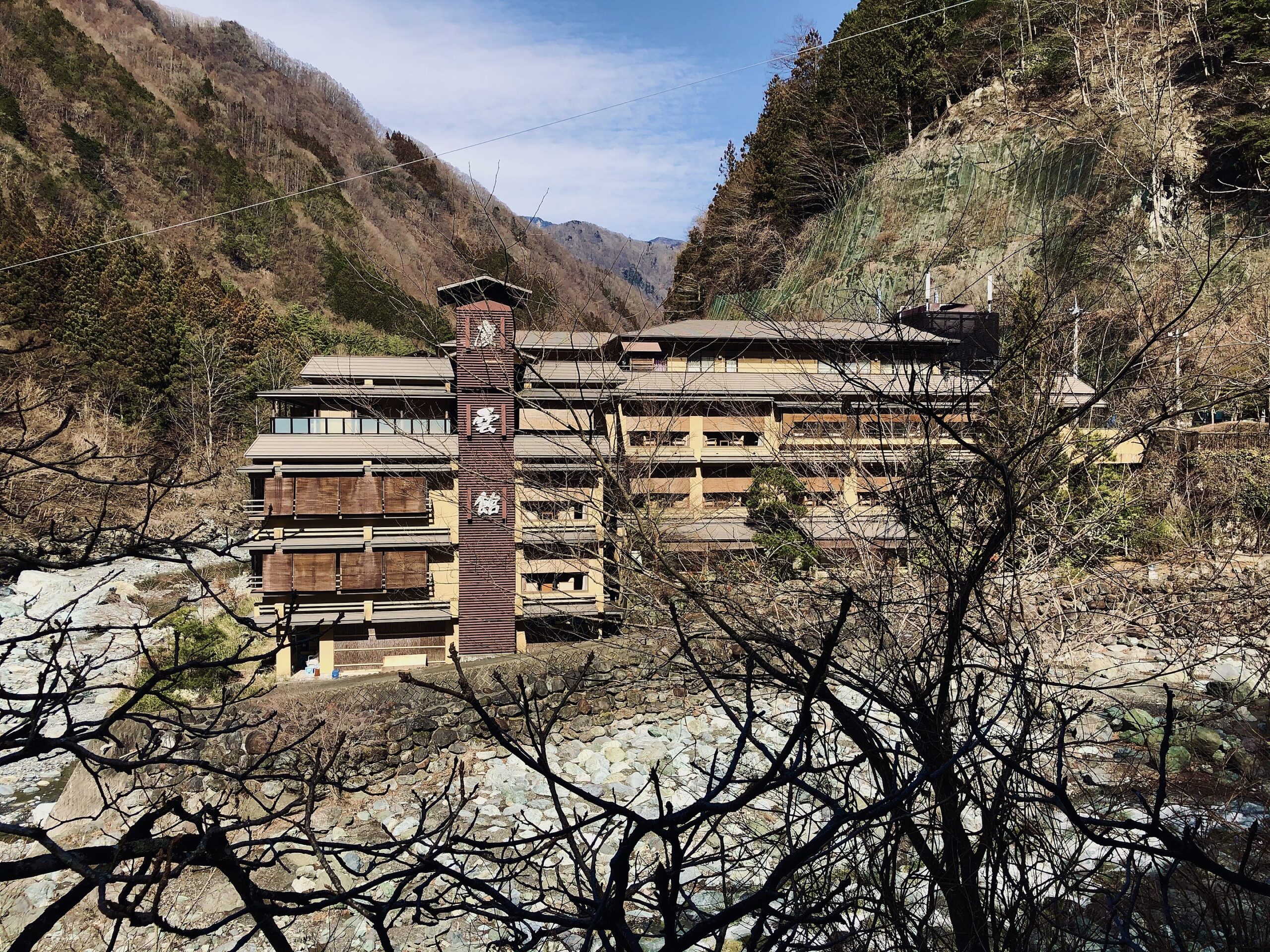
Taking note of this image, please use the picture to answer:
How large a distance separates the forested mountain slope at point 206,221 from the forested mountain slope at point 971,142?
1008 cm

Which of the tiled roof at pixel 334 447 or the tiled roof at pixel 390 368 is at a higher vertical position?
the tiled roof at pixel 390 368

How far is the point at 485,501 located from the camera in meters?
10.8

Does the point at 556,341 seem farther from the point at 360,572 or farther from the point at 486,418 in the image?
the point at 360,572

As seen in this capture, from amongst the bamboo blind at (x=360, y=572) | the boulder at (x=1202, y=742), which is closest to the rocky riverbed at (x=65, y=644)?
the bamboo blind at (x=360, y=572)

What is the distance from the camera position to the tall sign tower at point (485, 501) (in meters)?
10.2

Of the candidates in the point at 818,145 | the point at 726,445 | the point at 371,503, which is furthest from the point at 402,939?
the point at 818,145

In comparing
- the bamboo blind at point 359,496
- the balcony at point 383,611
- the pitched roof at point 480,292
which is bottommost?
the balcony at point 383,611

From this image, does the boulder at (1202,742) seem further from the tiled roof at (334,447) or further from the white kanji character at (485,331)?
the tiled roof at (334,447)

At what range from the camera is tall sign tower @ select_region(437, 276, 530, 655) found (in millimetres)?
10227

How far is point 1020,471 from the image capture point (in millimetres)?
2852

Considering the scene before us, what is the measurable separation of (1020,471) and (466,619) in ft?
30.8

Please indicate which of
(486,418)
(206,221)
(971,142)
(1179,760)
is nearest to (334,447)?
(486,418)

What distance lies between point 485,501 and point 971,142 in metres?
18.4

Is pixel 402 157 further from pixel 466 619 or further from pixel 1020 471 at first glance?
pixel 1020 471
